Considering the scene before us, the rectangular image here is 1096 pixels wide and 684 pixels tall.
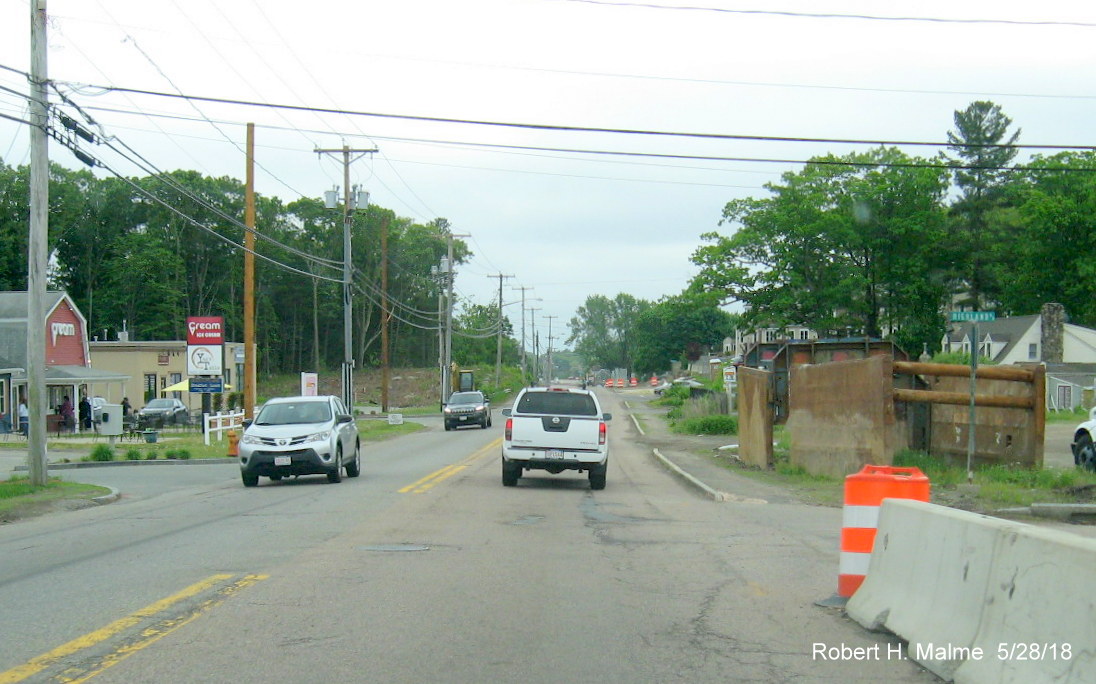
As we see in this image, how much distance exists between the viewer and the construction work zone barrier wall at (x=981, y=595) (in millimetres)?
4746

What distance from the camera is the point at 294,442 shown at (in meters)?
18.9

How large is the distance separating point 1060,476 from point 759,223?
36107 millimetres

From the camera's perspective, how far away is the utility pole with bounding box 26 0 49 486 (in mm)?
18031

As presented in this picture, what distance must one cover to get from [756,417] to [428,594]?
17.0 m

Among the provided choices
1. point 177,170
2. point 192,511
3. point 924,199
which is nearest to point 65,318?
point 177,170

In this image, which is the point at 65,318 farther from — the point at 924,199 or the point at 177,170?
the point at 924,199

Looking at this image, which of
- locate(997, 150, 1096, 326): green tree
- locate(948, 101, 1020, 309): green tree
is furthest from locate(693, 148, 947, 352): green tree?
locate(948, 101, 1020, 309): green tree

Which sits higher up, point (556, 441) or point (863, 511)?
point (863, 511)

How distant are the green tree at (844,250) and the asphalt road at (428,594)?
1474 inches

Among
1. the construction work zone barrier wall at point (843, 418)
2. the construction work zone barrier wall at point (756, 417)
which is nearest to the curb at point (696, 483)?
the construction work zone barrier wall at point (756, 417)

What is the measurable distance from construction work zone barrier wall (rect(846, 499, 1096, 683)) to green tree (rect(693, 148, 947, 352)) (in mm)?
44538

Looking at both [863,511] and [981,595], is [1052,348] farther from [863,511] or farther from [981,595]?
[981,595]

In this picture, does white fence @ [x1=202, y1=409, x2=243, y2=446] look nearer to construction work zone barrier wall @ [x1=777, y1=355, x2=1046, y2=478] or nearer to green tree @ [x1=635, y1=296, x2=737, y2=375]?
construction work zone barrier wall @ [x1=777, y1=355, x2=1046, y2=478]

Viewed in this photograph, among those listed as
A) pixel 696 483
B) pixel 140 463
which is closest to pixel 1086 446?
pixel 696 483
